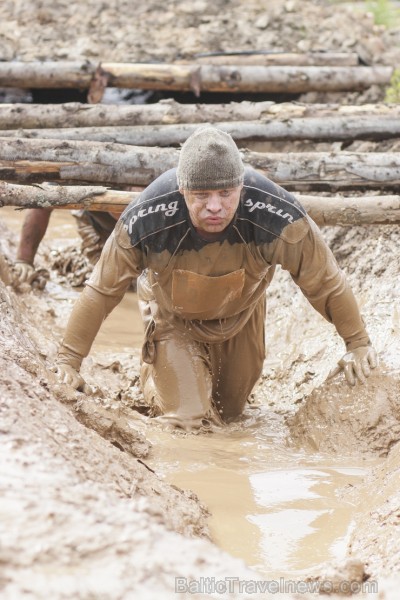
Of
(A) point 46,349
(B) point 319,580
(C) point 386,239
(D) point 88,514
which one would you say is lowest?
(A) point 46,349

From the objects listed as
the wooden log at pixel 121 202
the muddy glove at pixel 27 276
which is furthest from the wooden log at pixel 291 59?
the wooden log at pixel 121 202

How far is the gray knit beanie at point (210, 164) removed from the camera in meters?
4.18

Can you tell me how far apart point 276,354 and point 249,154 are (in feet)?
4.70

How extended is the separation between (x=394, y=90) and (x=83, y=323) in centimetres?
505

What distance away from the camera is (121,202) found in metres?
5.50

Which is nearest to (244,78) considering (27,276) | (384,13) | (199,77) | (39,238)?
(199,77)

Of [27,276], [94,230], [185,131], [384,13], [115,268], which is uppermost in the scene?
[115,268]

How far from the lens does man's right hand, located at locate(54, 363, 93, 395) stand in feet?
15.3

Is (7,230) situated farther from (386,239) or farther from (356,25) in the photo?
(356,25)

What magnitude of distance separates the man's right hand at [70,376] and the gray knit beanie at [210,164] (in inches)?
45.3

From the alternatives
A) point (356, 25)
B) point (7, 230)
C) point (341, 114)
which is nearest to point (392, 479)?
point (341, 114)

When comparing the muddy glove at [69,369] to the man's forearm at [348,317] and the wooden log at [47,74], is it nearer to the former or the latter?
the man's forearm at [348,317]

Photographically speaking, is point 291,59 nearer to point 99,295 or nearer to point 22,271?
point 22,271

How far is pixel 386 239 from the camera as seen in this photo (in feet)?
20.7
